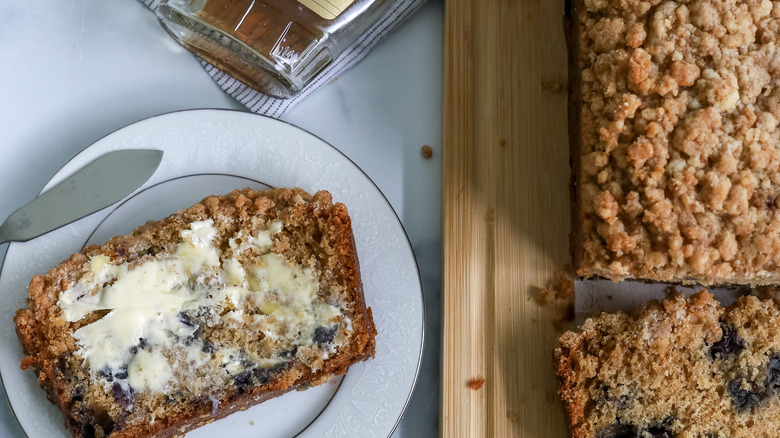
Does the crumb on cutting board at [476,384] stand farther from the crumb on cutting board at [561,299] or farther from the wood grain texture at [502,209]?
the crumb on cutting board at [561,299]

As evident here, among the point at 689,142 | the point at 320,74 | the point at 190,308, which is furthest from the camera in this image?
the point at 320,74

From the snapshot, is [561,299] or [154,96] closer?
[561,299]

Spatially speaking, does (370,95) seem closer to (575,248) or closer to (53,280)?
(575,248)

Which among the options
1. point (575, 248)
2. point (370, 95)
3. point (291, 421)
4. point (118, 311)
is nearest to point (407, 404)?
point (291, 421)

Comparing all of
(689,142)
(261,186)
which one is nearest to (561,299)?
(689,142)

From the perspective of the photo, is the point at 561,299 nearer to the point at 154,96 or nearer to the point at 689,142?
the point at 689,142

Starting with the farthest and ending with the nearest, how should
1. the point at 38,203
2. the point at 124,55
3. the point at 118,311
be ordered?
the point at 124,55
the point at 38,203
the point at 118,311

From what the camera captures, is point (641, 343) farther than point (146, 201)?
No
